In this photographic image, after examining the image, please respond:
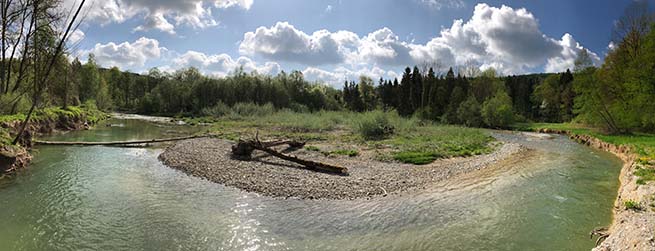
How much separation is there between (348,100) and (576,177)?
254 feet

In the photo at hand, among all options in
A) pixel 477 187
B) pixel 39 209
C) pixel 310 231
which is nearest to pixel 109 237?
pixel 39 209

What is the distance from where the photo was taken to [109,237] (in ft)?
28.3

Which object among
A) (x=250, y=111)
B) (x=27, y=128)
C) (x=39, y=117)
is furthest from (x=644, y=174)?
(x=250, y=111)

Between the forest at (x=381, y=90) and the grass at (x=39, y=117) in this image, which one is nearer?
the grass at (x=39, y=117)

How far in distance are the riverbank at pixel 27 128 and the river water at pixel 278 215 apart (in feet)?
2.40

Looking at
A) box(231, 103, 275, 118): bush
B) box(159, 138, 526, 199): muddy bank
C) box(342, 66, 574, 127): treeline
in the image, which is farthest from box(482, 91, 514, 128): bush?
box(231, 103, 275, 118): bush

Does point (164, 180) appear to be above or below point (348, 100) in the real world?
below

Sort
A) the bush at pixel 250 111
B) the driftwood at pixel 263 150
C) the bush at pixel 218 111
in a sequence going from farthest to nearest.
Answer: the bush at pixel 218 111, the bush at pixel 250 111, the driftwood at pixel 263 150

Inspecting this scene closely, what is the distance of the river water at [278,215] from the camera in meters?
8.49

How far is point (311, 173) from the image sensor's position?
15.6 m

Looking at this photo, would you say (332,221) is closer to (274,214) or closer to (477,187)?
(274,214)

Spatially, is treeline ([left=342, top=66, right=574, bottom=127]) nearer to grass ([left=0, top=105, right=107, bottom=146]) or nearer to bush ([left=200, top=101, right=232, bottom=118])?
bush ([left=200, top=101, right=232, bottom=118])

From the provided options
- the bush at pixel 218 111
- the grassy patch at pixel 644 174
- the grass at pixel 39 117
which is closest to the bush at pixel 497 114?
the grassy patch at pixel 644 174

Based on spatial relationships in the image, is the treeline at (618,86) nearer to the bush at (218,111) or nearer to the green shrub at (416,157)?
the green shrub at (416,157)
